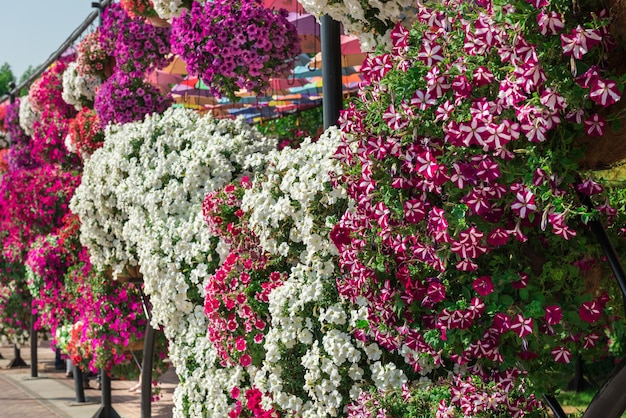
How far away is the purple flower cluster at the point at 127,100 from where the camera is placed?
25.3 ft

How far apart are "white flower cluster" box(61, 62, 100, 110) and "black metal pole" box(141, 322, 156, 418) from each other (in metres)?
3.95

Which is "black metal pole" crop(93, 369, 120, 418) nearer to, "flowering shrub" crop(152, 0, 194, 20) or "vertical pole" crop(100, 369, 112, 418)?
"vertical pole" crop(100, 369, 112, 418)

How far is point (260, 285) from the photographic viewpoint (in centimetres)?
418

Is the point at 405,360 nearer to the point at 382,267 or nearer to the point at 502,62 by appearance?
the point at 382,267

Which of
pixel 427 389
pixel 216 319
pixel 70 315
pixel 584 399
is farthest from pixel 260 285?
pixel 584 399

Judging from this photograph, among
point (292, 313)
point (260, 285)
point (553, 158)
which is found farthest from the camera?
point (260, 285)

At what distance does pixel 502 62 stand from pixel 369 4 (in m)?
1.39

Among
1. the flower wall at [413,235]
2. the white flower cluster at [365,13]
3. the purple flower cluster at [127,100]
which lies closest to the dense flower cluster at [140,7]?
the purple flower cluster at [127,100]

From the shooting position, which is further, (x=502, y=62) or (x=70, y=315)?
(x=70, y=315)

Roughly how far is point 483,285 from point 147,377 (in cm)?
496

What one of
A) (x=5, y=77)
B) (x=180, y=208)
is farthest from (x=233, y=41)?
(x=5, y=77)

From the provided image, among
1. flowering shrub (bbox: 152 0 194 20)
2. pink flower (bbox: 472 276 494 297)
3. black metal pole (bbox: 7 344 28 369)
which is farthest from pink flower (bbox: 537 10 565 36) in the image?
black metal pole (bbox: 7 344 28 369)

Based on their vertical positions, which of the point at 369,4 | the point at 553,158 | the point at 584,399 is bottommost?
the point at 584,399

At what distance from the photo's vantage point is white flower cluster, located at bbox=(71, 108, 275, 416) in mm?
4879
